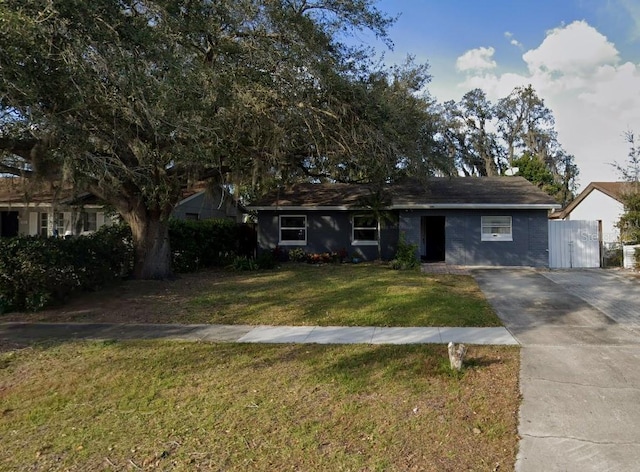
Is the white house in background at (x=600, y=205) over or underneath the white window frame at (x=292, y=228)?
over

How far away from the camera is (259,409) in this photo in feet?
14.7

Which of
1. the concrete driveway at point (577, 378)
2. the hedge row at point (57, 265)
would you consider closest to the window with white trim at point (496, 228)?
the concrete driveway at point (577, 378)

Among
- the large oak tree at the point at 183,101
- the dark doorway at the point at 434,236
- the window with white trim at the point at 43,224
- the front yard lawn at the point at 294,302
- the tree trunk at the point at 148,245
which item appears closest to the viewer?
the large oak tree at the point at 183,101

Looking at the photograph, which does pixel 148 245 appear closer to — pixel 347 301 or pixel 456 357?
pixel 347 301

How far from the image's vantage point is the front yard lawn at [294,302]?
8.49 metres

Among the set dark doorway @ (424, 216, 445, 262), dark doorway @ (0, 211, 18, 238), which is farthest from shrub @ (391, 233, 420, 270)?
dark doorway @ (0, 211, 18, 238)

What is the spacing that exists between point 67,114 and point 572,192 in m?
48.2

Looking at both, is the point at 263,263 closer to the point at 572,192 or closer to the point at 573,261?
the point at 573,261

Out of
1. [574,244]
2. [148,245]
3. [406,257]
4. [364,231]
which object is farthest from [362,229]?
[148,245]

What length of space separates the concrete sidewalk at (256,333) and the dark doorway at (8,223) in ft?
52.1

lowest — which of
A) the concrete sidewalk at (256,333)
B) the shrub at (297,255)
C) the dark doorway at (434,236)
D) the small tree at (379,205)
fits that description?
the concrete sidewalk at (256,333)

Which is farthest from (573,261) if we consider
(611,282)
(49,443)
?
(49,443)

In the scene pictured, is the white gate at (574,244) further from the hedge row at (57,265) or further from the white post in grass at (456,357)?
the hedge row at (57,265)

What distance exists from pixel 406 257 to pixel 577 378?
39.8 feet
